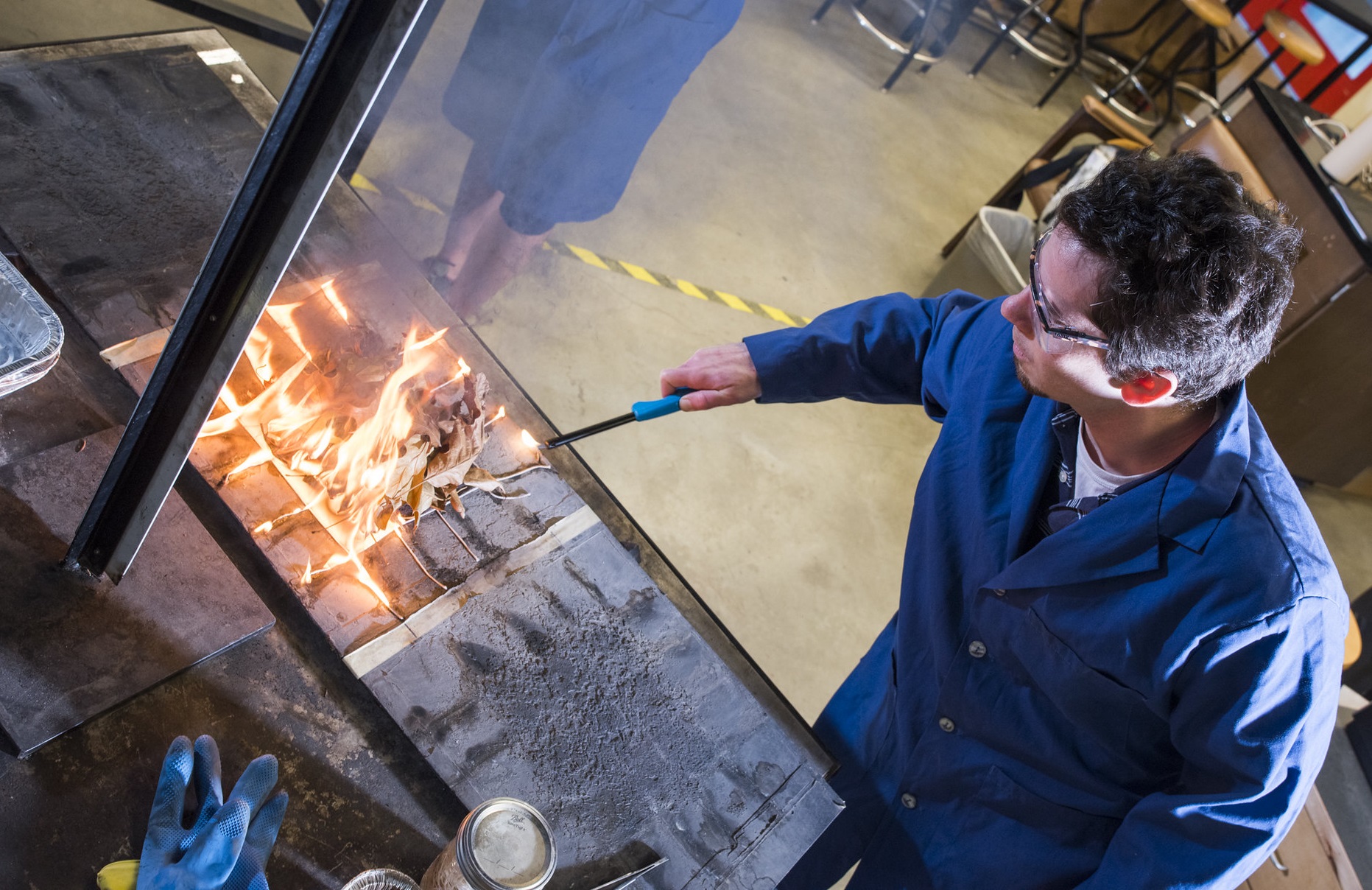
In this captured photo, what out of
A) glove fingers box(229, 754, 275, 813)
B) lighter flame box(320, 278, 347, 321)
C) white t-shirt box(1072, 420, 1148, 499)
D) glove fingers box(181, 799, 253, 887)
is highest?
white t-shirt box(1072, 420, 1148, 499)

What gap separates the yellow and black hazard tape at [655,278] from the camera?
3.92 metres

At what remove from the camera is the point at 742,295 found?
472cm

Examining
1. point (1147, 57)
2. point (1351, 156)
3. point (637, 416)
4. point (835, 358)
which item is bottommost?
point (637, 416)

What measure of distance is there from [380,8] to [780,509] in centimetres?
304

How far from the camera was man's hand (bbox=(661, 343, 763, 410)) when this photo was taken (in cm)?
210

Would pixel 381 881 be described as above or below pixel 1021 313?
below

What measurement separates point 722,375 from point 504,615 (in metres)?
0.76

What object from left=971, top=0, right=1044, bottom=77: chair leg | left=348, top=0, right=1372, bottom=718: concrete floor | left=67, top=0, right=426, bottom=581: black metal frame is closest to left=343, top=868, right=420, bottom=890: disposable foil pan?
left=67, top=0, right=426, bottom=581: black metal frame

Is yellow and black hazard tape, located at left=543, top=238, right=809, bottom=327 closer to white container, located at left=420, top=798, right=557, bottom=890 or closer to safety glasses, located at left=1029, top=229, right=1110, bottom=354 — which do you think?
safety glasses, located at left=1029, top=229, right=1110, bottom=354

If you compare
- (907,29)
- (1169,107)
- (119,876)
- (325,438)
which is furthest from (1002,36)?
(119,876)

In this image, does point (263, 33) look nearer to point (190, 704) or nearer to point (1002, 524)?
point (190, 704)

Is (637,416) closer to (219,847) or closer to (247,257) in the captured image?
(247,257)

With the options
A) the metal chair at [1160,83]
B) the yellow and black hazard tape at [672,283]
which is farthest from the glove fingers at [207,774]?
the metal chair at [1160,83]

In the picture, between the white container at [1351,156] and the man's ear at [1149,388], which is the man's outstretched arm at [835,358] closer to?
the man's ear at [1149,388]
